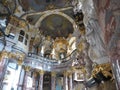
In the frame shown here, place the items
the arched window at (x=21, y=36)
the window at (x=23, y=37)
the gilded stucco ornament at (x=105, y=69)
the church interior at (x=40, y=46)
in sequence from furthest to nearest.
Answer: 1. the window at (x=23, y=37)
2. the arched window at (x=21, y=36)
3. the church interior at (x=40, y=46)
4. the gilded stucco ornament at (x=105, y=69)

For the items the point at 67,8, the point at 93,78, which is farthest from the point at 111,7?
the point at 67,8

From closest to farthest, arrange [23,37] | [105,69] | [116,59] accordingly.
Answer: [116,59] → [105,69] → [23,37]

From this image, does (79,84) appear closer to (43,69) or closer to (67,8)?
(43,69)

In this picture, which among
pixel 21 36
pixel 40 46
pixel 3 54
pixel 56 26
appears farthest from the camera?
pixel 56 26

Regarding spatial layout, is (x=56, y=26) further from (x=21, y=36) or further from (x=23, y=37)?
(x=21, y=36)

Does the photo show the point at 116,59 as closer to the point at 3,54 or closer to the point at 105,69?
the point at 105,69

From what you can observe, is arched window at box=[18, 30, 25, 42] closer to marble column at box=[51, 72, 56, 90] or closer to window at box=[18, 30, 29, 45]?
window at box=[18, 30, 29, 45]

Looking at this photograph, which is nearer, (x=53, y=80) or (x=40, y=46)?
(x=53, y=80)

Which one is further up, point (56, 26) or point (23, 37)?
point (56, 26)

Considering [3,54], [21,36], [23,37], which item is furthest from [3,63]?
[23,37]

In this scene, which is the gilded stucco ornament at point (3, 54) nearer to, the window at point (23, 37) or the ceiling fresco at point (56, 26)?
the window at point (23, 37)

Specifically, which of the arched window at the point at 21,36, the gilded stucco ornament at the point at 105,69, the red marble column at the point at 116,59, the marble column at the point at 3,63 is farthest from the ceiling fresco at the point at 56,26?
the red marble column at the point at 116,59

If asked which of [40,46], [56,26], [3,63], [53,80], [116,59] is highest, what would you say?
[56,26]

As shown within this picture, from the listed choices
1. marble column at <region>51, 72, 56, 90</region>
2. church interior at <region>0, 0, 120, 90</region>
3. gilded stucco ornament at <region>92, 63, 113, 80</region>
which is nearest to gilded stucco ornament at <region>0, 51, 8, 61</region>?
church interior at <region>0, 0, 120, 90</region>
